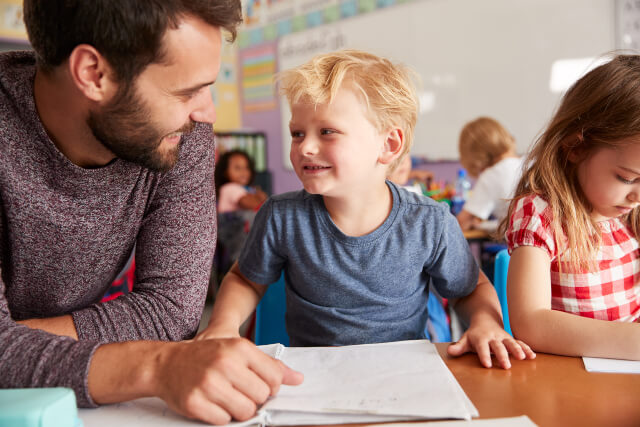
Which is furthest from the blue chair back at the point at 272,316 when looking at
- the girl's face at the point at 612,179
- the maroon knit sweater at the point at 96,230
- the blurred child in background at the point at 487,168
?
the blurred child in background at the point at 487,168

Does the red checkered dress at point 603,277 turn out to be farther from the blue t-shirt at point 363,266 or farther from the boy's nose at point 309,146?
the boy's nose at point 309,146

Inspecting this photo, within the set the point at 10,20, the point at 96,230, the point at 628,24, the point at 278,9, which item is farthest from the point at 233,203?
the point at 96,230

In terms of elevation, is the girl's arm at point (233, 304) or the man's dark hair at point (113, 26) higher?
the man's dark hair at point (113, 26)

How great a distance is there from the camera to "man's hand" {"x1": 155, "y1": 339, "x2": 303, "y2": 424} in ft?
2.09

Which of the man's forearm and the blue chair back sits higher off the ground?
the man's forearm

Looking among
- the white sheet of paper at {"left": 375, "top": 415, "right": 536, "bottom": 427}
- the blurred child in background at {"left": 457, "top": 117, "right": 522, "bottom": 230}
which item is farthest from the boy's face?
the blurred child in background at {"left": 457, "top": 117, "right": 522, "bottom": 230}

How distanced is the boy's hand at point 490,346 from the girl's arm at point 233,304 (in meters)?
0.41

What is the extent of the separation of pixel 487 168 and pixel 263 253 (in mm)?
2261

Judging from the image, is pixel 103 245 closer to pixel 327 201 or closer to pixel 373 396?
pixel 327 201

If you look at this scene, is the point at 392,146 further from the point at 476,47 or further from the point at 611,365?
the point at 476,47

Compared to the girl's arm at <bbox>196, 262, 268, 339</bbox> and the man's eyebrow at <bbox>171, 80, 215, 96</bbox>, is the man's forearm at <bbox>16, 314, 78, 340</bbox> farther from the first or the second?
the man's eyebrow at <bbox>171, 80, 215, 96</bbox>

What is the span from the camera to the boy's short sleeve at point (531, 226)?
1.06m

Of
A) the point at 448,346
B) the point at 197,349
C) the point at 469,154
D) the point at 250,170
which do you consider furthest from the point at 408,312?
the point at 250,170

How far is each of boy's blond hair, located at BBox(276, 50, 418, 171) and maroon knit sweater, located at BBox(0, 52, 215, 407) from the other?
0.73 ft
